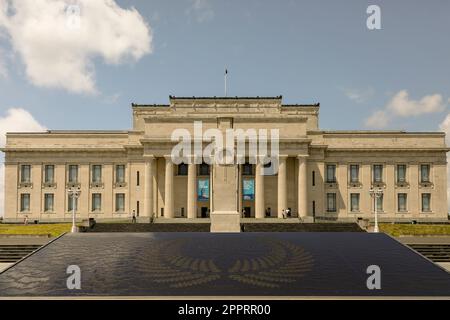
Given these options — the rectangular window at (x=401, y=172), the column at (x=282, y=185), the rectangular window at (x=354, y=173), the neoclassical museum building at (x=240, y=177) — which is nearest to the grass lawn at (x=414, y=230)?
the column at (x=282, y=185)

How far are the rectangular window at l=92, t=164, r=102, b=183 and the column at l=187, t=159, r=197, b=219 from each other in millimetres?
15660

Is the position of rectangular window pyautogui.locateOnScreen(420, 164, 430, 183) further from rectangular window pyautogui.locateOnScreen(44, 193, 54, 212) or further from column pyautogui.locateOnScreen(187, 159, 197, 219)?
rectangular window pyautogui.locateOnScreen(44, 193, 54, 212)

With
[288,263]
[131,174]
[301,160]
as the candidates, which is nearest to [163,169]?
[131,174]

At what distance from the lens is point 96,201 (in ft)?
216

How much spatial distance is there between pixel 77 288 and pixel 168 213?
134 feet

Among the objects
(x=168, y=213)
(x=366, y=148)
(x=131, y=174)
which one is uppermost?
(x=366, y=148)

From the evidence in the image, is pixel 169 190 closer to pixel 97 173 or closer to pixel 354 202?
pixel 97 173

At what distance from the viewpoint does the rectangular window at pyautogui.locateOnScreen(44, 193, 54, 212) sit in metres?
65.4

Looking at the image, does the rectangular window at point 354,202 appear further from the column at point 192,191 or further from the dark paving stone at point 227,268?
the dark paving stone at point 227,268

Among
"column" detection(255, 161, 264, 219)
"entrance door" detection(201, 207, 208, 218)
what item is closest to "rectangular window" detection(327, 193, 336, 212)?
"column" detection(255, 161, 264, 219)

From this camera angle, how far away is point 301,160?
60.1 m
